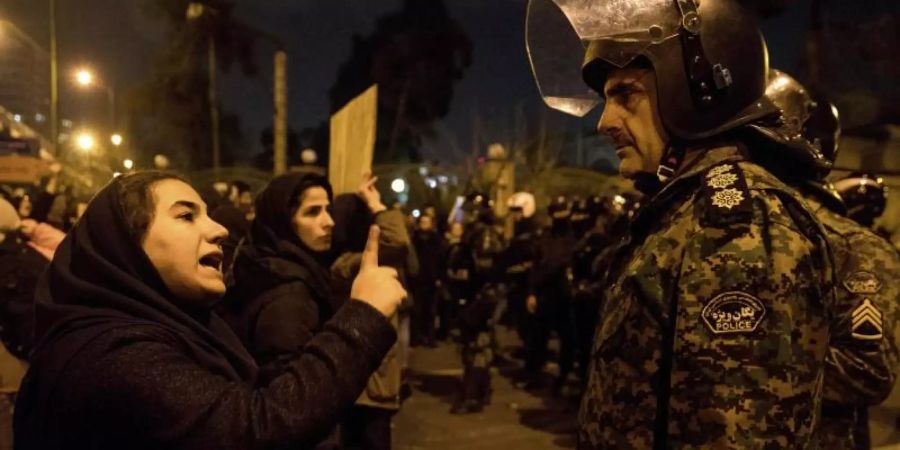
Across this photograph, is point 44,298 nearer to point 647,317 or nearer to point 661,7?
point 647,317

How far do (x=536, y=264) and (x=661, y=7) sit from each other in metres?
6.76

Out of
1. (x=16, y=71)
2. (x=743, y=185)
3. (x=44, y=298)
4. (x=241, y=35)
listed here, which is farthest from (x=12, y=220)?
(x=241, y=35)

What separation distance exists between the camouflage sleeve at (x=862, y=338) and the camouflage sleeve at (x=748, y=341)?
95 cm

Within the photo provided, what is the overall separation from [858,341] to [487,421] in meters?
5.09

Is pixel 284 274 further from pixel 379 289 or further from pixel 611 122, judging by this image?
pixel 611 122

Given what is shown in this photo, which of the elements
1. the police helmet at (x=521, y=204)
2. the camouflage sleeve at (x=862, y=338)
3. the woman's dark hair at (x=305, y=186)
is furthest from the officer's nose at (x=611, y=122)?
the police helmet at (x=521, y=204)

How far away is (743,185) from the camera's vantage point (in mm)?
1717

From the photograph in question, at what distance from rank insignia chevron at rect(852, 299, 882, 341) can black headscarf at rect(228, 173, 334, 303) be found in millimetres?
2260

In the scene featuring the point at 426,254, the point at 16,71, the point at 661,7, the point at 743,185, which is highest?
the point at 16,71

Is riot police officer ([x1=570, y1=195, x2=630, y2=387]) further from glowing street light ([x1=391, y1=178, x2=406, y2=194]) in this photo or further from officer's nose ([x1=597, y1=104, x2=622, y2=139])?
glowing street light ([x1=391, y1=178, x2=406, y2=194])

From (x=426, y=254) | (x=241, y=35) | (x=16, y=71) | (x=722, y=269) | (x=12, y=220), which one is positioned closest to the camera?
(x=722, y=269)

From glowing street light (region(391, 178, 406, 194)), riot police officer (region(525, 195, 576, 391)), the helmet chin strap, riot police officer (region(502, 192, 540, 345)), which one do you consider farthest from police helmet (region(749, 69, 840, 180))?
glowing street light (region(391, 178, 406, 194))

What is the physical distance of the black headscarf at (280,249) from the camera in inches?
128

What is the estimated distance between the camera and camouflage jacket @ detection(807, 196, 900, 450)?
2.44 metres
